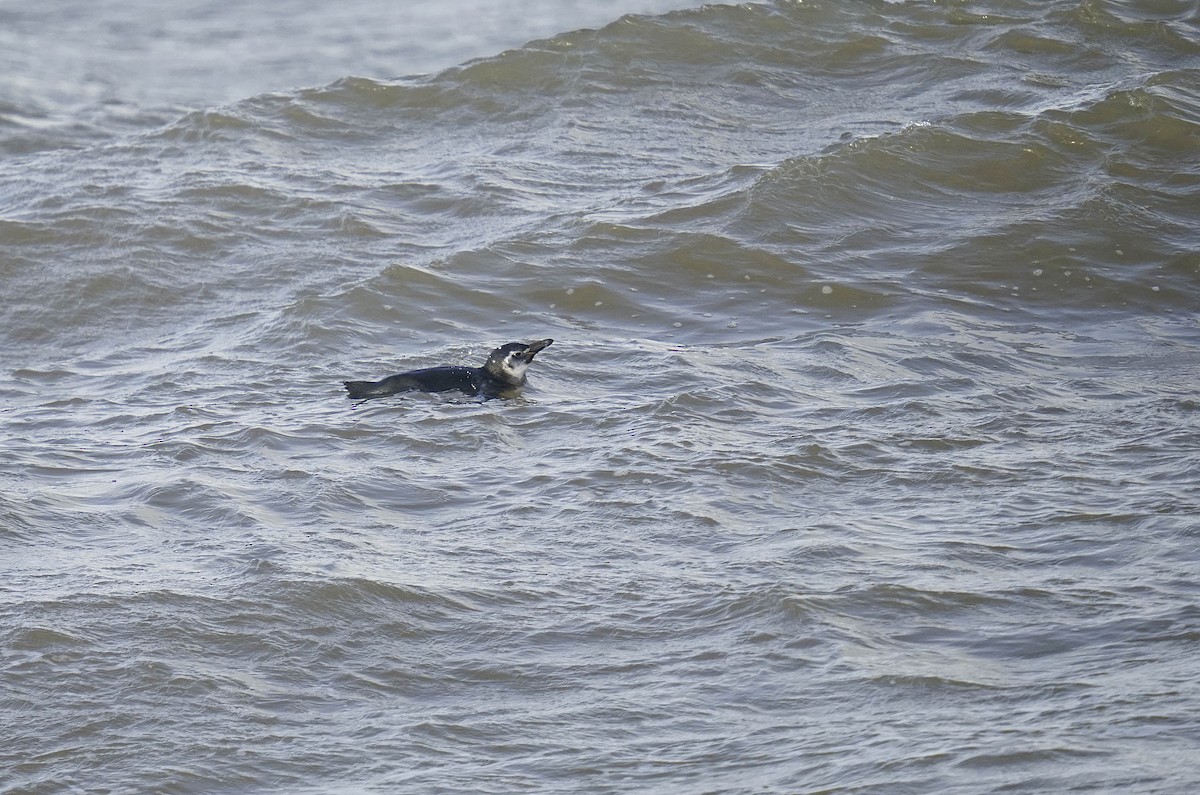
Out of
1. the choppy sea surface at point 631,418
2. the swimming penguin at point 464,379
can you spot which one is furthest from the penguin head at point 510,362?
the choppy sea surface at point 631,418

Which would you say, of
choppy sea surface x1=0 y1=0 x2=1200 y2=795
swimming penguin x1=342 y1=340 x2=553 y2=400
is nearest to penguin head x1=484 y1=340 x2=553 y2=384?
swimming penguin x1=342 y1=340 x2=553 y2=400

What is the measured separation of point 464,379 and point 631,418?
3.06ft

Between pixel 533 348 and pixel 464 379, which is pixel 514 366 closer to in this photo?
pixel 533 348

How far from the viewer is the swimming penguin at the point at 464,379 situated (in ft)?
25.5

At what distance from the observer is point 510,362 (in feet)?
25.6

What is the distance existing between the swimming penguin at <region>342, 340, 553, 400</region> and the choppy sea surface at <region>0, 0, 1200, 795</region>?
0.11 m

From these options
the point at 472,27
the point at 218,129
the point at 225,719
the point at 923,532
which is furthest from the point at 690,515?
the point at 472,27

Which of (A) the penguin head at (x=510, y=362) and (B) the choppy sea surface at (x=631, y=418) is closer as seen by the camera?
(B) the choppy sea surface at (x=631, y=418)

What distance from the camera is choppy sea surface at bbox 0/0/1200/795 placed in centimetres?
459

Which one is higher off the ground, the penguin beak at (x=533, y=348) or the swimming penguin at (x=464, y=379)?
the penguin beak at (x=533, y=348)

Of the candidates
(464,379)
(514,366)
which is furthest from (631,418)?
(464,379)

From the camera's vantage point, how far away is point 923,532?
5.85 meters

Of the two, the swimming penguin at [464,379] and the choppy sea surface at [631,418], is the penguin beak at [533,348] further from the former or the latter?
the choppy sea surface at [631,418]

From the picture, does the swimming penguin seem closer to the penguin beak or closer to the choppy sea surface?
the penguin beak
